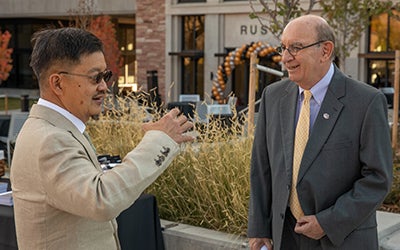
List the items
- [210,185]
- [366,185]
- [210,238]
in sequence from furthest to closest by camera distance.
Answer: [210,185]
[210,238]
[366,185]

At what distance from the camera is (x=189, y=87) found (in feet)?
73.3

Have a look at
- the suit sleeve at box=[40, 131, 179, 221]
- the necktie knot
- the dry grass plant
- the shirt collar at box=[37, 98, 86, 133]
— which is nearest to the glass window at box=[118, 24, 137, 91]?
the dry grass plant

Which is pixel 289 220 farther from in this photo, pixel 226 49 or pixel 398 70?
pixel 226 49

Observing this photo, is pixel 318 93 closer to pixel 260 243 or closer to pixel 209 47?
pixel 260 243

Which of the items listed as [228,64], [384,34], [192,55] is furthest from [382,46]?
[192,55]

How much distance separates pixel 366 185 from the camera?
280cm

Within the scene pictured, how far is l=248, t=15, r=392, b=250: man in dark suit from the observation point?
2799mm

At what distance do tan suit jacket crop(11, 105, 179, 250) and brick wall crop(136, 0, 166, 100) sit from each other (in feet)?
66.1

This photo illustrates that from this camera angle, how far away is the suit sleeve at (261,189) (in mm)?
3229

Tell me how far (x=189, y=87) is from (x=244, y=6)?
3.75m

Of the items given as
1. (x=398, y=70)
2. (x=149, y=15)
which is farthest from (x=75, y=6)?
(x=398, y=70)

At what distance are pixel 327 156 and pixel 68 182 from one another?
1373 mm

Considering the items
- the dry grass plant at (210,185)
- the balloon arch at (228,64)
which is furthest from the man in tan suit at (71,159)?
the balloon arch at (228,64)

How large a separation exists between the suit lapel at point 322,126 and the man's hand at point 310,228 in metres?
0.19
